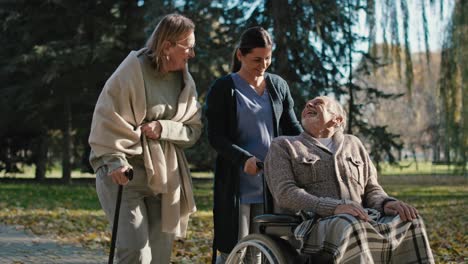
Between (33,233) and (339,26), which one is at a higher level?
(339,26)

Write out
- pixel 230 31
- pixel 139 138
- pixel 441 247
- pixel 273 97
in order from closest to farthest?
pixel 139 138 → pixel 273 97 → pixel 441 247 → pixel 230 31

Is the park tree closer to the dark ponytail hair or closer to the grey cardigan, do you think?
the dark ponytail hair

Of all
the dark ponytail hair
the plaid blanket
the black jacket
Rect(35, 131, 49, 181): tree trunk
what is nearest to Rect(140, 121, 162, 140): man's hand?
the black jacket

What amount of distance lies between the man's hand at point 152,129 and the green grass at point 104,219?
3.23 metres

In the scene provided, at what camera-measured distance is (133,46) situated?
64.1 feet

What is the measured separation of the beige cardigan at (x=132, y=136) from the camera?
3.41 m

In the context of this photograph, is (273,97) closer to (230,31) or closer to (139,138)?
(139,138)

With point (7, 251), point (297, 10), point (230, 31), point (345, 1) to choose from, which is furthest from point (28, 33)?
point (7, 251)

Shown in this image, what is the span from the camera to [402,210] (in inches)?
124

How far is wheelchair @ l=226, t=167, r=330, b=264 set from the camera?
125 inches

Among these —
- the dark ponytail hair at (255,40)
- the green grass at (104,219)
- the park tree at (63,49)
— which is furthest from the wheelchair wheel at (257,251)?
the park tree at (63,49)

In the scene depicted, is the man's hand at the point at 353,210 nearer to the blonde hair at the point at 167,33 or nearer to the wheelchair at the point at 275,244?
the wheelchair at the point at 275,244

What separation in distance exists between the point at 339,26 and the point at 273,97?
9235mm

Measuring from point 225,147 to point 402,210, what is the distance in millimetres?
888
